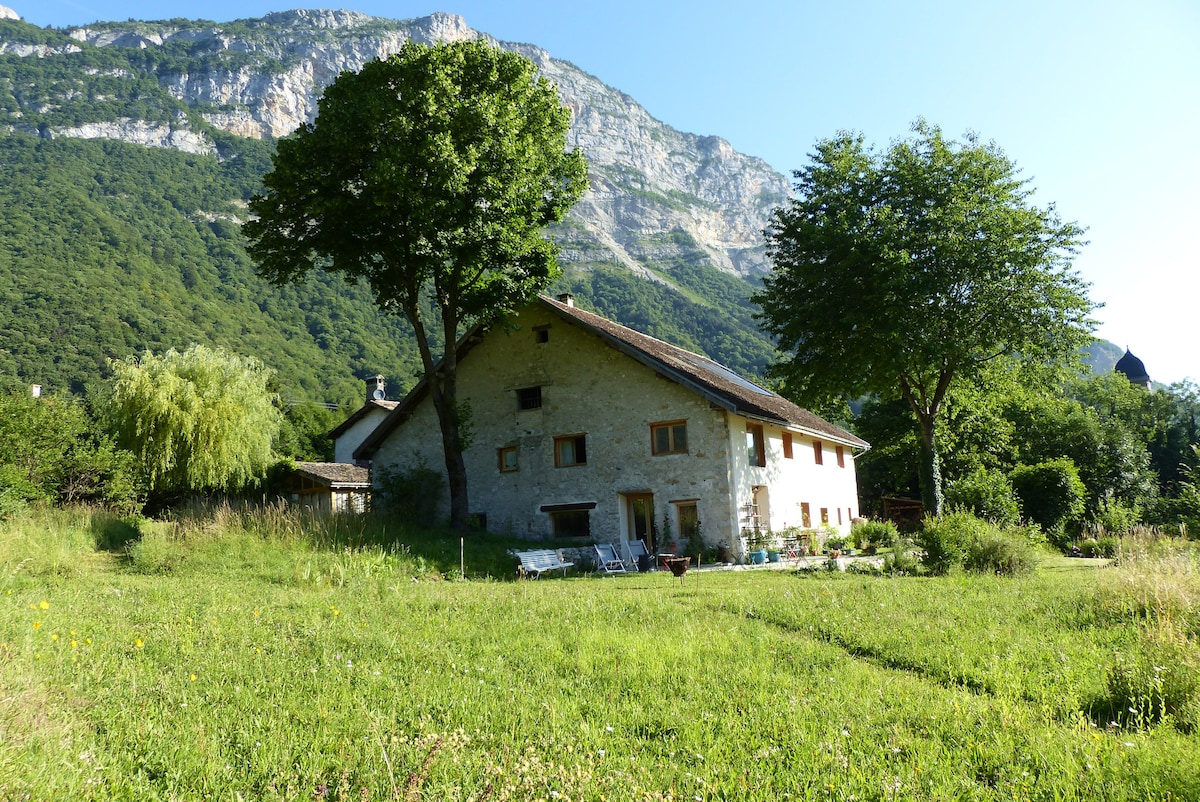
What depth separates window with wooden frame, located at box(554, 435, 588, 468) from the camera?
25.5 meters

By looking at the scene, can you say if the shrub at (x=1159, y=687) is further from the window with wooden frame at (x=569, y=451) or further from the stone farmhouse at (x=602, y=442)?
the window with wooden frame at (x=569, y=451)

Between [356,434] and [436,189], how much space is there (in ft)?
89.2

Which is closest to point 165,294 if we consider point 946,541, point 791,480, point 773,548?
point 791,480

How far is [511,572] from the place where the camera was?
61.6 feet

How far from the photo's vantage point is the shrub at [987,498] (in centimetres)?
2509

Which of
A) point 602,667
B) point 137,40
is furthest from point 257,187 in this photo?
point 602,667

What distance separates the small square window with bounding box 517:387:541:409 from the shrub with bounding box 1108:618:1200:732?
20932 mm

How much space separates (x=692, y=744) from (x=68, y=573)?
1276 cm

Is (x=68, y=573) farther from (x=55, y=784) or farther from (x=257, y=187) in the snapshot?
(x=257, y=187)

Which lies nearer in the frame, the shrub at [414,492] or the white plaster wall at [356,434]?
the shrub at [414,492]

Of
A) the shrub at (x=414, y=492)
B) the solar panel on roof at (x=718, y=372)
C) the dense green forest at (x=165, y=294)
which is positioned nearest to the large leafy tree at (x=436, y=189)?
the shrub at (x=414, y=492)

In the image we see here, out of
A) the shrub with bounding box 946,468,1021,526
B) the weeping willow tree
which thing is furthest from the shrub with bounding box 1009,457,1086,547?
the weeping willow tree

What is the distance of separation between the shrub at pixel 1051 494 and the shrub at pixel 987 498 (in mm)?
3276

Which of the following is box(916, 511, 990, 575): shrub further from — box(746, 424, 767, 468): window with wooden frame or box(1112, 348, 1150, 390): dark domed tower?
box(1112, 348, 1150, 390): dark domed tower
